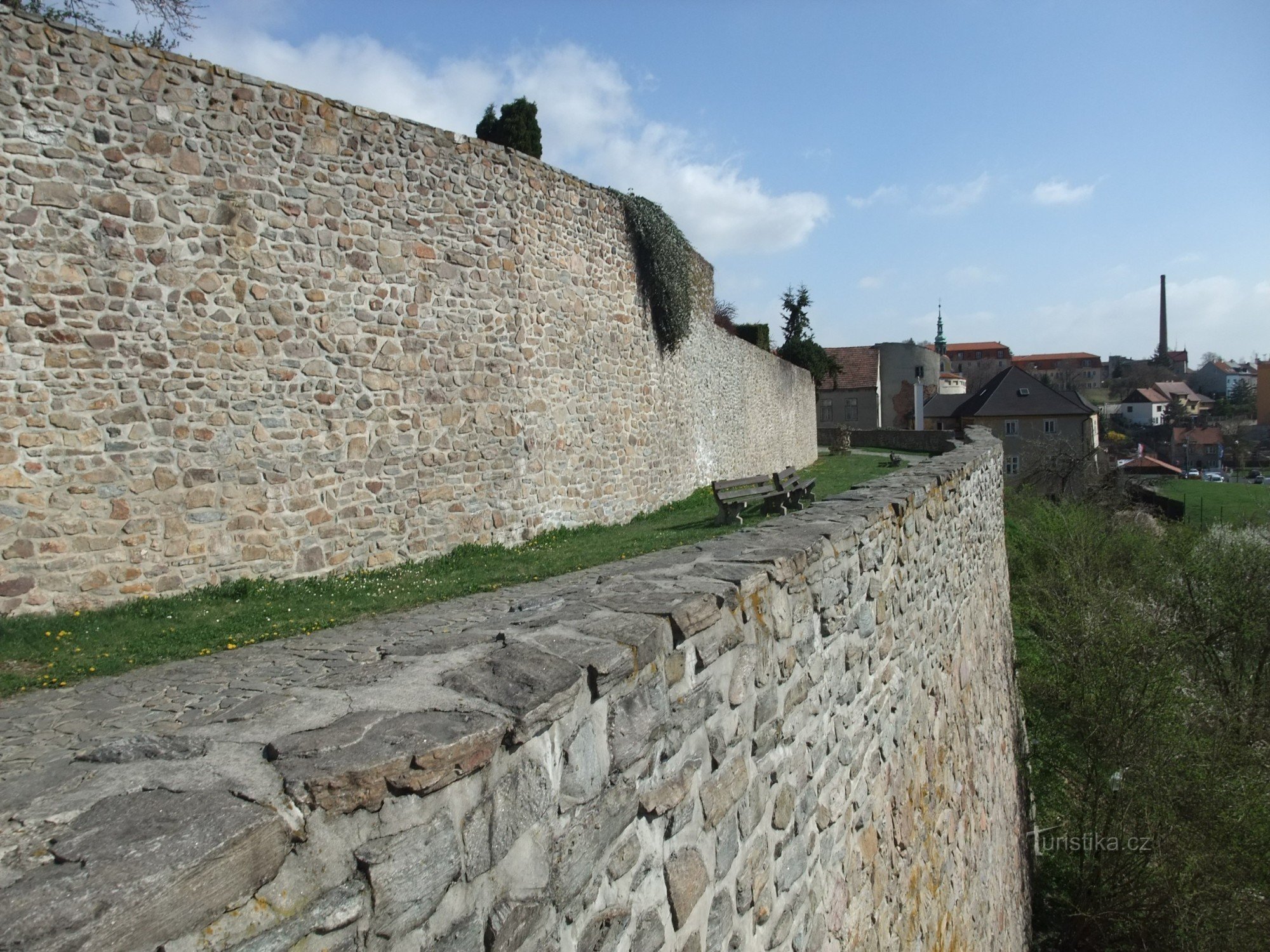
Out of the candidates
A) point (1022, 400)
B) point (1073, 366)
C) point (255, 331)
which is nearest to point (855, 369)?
point (1022, 400)

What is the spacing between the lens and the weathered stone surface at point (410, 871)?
158 centimetres

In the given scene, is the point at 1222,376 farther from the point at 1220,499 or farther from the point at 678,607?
the point at 678,607

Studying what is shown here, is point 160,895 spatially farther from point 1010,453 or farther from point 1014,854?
point 1010,453

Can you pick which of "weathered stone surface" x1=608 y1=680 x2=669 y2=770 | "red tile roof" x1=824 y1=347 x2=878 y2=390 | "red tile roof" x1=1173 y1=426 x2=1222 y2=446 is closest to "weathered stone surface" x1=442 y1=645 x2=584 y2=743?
"weathered stone surface" x1=608 y1=680 x2=669 y2=770

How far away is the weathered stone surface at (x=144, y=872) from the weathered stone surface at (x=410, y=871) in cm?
21

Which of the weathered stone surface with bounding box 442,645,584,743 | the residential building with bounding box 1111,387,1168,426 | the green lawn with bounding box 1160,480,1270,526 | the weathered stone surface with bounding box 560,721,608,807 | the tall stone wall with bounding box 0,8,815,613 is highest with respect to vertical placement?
the tall stone wall with bounding box 0,8,815,613

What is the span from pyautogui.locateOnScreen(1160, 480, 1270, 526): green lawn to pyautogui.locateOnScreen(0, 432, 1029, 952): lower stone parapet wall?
28.2 metres

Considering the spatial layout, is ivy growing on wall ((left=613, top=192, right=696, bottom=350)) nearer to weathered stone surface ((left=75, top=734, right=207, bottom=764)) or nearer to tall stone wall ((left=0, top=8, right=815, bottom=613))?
tall stone wall ((left=0, top=8, right=815, bottom=613))

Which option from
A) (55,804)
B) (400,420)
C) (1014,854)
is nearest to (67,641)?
(400,420)

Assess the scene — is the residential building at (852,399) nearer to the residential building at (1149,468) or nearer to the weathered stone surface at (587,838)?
the residential building at (1149,468)

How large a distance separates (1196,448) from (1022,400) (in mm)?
36717

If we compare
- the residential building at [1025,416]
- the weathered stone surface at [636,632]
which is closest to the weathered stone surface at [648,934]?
the weathered stone surface at [636,632]

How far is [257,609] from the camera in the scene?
691 cm

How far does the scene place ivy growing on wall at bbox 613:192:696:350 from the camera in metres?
13.1
